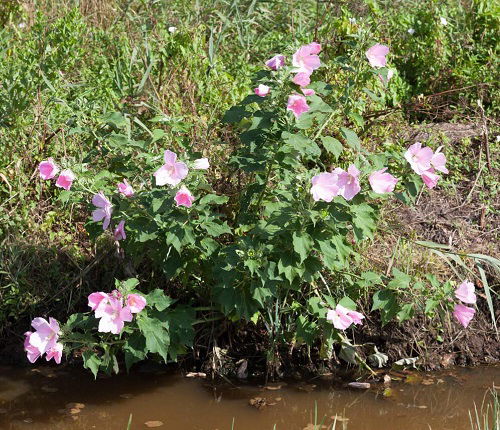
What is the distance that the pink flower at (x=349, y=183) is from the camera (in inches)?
146

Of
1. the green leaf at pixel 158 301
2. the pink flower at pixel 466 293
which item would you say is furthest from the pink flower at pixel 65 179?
the pink flower at pixel 466 293

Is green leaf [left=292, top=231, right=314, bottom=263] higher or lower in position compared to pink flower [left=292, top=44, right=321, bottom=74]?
lower

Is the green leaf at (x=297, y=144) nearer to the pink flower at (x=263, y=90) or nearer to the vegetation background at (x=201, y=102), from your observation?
the pink flower at (x=263, y=90)

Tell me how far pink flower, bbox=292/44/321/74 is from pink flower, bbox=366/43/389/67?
0.25 meters

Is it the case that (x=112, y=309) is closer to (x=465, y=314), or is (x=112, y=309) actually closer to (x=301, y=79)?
(x=301, y=79)

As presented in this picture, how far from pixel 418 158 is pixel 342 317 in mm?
797

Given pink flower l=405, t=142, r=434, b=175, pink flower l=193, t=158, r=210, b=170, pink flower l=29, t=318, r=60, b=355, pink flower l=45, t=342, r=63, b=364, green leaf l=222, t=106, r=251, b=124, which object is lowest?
pink flower l=45, t=342, r=63, b=364

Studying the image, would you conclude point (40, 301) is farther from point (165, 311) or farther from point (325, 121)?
point (325, 121)

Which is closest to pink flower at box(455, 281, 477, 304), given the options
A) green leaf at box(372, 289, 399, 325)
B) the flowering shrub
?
the flowering shrub

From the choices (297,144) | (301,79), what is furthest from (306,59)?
(297,144)

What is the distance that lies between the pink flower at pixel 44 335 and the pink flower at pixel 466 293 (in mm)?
1775

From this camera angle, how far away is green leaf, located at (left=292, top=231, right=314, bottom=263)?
12.1 ft

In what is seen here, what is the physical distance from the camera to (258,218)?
4277 mm

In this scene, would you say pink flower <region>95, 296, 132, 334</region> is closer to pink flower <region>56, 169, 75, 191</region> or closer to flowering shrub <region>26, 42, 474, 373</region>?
flowering shrub <region>26, 42, 474, 373</region>
